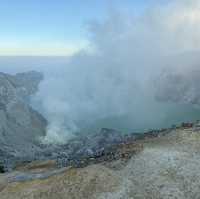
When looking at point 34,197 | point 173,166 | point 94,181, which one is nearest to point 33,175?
point 34,197

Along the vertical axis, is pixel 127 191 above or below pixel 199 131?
below

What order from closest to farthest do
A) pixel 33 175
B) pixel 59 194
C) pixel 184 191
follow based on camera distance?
pixel 184 191 < pixel 59 194 < pixel 33 175

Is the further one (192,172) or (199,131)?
(199,131)

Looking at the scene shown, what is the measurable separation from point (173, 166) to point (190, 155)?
4.40 m

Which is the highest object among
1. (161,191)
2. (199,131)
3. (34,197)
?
(199,131)

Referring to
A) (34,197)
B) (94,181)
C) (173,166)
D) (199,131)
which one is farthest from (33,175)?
(199,131)

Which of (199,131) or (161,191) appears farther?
(199,131)

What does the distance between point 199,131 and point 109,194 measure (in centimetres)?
2453

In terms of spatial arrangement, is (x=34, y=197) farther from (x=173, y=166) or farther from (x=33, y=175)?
(x=173, y=166)

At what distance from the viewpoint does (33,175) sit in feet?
210

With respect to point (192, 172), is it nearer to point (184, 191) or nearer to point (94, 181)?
point (184, 191)

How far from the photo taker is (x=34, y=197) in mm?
54531

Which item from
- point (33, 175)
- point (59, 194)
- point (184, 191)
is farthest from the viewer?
point (33, 175)

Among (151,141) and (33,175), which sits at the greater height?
(151,141)
